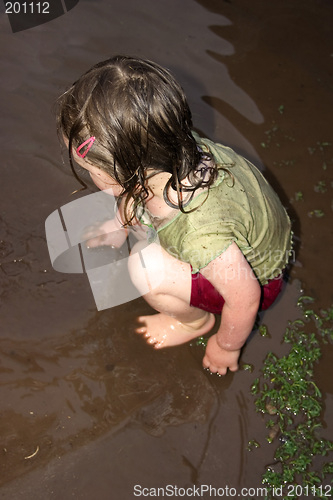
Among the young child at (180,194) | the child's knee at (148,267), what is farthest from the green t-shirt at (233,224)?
the child's knee at (148,267)

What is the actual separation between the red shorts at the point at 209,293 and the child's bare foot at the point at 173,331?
0.21m

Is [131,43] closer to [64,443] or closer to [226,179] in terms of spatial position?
[226,179]

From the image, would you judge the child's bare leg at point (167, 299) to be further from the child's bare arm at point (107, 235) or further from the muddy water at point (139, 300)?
the child's bare arm at point (107, 235)

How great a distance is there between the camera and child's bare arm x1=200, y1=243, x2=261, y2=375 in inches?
72.1

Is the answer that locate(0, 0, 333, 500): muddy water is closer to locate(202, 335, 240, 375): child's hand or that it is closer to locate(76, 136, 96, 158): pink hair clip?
locate(202, 335, 240, 375): child's hand

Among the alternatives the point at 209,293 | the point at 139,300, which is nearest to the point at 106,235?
the point at 139,300

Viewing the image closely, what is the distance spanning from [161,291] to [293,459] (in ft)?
3.00

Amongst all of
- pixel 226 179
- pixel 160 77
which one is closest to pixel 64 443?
pixel 226 179

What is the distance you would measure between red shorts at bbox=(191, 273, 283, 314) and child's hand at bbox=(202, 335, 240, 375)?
0.16 m

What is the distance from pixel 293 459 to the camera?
7.42 feet

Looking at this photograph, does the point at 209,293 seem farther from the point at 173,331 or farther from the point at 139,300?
the point at 139,300

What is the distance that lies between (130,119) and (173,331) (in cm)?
119

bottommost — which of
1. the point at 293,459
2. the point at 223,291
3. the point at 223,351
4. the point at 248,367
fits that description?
the point at 293,459

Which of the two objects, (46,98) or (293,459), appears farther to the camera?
(46,98)
